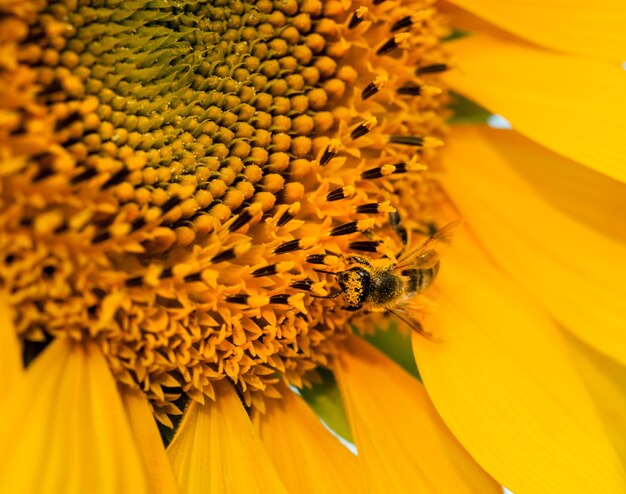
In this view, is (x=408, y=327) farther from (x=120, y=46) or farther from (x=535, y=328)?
(x=120, y=46)

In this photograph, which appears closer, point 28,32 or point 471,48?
point 28,32

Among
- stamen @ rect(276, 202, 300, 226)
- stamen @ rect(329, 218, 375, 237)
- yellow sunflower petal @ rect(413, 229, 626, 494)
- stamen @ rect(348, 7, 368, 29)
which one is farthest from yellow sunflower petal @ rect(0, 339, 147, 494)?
stamen @ rect(348, 7, 368, 29)

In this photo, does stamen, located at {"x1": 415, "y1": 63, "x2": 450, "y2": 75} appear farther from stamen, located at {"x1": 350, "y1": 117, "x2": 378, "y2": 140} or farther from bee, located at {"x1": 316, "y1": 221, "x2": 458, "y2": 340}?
bee, located at {"x1": 316, "y1": 221, "x2": 458, "y2": 340}

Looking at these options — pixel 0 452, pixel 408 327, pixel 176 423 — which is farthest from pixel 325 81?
pixel 0 452

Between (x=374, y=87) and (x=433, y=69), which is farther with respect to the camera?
(x=433, y=69)

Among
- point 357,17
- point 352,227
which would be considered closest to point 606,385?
point 352,227

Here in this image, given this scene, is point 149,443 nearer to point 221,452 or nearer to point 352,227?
point 221,452

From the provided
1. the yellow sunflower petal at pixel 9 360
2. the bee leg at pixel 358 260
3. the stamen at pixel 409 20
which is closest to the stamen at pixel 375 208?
the bee leg at pixel 358 260
